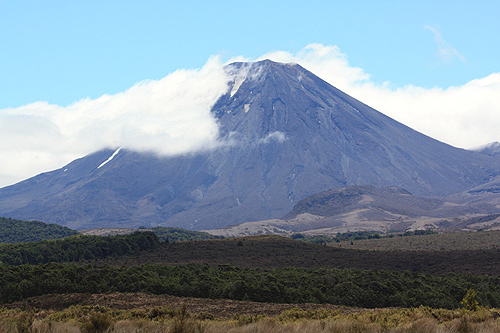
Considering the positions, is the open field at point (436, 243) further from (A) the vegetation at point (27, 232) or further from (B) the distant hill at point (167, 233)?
(A) the vegetation at point (27, 232)

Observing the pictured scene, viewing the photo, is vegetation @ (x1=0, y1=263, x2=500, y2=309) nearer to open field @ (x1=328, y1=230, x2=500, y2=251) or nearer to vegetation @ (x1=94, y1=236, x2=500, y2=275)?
vegetation @ (x1=94, y1=236, x2=500, y2=275)

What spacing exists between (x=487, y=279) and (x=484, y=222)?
146 m

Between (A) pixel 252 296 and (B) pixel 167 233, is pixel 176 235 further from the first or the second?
(A) pixel 252 296

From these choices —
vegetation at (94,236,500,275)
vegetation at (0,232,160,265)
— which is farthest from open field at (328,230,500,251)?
vegetation at (0,232,160,265)

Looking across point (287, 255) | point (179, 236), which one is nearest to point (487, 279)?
point (287, 255)

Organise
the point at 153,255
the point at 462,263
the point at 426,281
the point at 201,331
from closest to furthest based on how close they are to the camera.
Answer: the point at 201,331 < the point at 426,281 < the point at 462,263 < the point at 153,255

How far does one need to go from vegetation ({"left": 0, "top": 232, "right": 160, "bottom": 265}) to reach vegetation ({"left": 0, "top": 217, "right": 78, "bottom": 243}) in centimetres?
5951

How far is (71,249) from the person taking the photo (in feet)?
241

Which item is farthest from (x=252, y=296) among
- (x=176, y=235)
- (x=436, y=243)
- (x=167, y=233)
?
(x=167, y=233)

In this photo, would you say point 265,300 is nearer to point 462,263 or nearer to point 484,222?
point 462,263

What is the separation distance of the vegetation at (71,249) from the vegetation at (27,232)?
59.5 m

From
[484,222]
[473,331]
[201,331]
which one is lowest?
[484,222]

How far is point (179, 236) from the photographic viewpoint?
155375 mm

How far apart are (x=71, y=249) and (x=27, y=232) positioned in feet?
242
